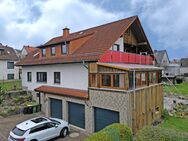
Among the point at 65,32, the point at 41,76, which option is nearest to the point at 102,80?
the point at 41,76

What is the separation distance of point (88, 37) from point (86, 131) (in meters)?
11.1

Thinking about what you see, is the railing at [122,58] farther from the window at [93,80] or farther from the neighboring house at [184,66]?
the neighboring house at [184,66]

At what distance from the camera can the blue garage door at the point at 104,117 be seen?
631 inches

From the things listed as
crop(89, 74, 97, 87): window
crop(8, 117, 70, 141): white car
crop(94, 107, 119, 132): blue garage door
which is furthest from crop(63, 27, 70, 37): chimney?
crop(8, 117, 70, 141): white car

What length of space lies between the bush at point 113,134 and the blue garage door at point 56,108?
11.7m

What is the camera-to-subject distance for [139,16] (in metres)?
20.9

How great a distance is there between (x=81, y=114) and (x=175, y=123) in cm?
966

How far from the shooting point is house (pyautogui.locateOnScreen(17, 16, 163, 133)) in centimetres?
1552

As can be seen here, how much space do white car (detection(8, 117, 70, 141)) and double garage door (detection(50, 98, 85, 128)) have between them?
2085mm

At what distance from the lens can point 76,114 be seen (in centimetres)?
1984

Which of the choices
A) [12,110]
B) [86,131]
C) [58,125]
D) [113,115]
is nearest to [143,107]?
[113,115]

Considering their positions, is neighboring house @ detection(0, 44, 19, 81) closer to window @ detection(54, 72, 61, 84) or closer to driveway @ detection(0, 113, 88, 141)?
driveway @ detection(0, 113, 88, 141)

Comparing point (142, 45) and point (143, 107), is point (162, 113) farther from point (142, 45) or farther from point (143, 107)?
point (142, 45)

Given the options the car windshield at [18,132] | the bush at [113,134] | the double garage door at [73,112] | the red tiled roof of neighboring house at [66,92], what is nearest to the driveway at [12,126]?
the double garage door at [73,112]
